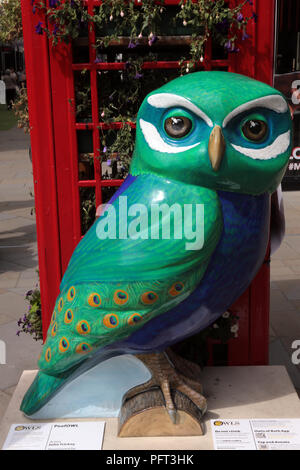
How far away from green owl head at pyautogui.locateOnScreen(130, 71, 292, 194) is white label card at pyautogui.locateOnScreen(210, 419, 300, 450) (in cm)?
112

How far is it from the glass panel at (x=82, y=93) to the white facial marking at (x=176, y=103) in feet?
3.08

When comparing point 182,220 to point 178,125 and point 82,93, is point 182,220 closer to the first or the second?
point 178,125

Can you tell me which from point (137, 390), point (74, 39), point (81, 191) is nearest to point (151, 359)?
point (137, 390)

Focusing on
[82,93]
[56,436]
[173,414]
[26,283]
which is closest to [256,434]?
[173,414]

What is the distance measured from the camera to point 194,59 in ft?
8.66

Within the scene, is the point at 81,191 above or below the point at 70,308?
above

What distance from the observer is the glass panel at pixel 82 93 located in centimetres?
279

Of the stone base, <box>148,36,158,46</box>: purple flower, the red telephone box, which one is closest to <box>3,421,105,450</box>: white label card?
the stone base

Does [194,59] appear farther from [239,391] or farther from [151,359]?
[239,391]

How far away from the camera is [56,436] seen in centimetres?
237

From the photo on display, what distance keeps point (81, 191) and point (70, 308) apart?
89 centimetres

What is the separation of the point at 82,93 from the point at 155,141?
0.96 m
